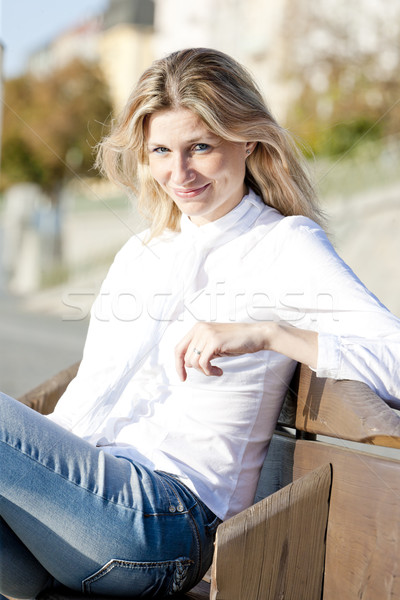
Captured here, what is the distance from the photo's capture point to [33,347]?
25.4 ft

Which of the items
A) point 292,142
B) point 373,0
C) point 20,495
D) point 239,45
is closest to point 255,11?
point 239,45

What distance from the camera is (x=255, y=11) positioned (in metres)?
15.0

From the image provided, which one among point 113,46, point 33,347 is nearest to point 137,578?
point 33,347

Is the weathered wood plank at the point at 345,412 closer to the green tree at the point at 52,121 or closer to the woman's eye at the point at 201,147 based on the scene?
the woman's eye at the point at 201,147

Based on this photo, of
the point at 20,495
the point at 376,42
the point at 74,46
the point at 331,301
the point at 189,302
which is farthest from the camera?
the point at 74,46

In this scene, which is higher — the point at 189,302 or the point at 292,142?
the point at 292,142

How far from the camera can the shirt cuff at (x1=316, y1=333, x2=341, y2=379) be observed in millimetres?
1608

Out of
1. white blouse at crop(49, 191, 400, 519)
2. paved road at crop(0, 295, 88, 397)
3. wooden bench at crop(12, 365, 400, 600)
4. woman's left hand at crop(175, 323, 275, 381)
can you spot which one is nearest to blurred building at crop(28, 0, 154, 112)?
paved road at crop(0, 295, 88, 397)

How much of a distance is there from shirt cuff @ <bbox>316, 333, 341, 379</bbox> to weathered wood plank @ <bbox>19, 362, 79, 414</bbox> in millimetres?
1056

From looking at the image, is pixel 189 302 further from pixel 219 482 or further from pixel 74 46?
pixel 74 46

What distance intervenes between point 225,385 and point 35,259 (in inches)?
506

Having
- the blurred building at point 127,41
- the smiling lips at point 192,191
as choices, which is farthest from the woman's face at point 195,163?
the blurred building at point 127,41

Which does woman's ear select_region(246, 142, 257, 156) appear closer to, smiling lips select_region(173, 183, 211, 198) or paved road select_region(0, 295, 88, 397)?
Result: smiling lips select_region(173, 183, 211, 198)

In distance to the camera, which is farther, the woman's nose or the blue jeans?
the woman's nose
